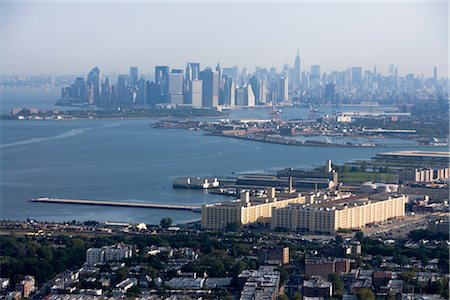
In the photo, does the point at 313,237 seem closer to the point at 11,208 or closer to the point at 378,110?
the point at 11,208

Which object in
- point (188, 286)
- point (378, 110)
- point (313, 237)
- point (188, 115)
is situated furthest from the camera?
point (378, 110)

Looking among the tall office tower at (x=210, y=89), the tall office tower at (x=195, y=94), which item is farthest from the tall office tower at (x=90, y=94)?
the tall office tower at (x=210, y=89)

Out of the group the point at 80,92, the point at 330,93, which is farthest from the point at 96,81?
the point at 330,93

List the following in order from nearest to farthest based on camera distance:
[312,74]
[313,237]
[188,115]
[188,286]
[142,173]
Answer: [188,286]
[313,237]
[142,173]
[188,115]
[312,74]

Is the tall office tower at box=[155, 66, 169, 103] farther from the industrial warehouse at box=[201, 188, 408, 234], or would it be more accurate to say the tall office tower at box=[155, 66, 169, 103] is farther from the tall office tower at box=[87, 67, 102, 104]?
the industrial warehouse at box=[201, 188, 408, 234]

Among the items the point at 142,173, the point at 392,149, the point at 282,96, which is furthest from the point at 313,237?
the point at 282,96

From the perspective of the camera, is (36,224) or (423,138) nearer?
(36,224)

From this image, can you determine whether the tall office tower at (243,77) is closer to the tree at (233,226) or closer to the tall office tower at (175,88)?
the tall office tower at (175,88)
